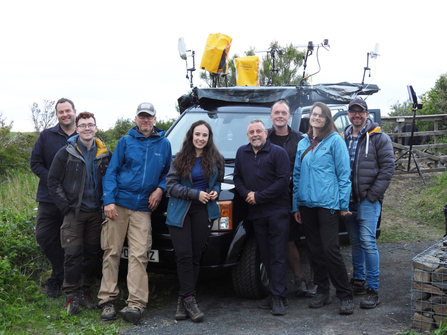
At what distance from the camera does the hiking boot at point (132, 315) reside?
4.43 metres

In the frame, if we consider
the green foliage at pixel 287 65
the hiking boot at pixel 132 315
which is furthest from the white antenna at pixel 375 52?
the green foliage at pixel 287 65

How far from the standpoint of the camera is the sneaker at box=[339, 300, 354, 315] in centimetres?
466

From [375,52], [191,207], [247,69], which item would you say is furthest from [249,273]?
[375,52]

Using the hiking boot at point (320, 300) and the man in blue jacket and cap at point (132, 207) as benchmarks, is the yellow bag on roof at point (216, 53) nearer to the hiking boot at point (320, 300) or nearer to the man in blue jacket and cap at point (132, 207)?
the man in blue jacket and cap at point (132, 207)

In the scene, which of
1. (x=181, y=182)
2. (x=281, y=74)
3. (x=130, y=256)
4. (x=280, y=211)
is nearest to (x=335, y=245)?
(x=280, y=211)

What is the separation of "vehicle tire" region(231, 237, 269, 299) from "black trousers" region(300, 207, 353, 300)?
1.80ft

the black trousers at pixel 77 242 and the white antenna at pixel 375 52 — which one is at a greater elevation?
the white antenna at pixel 375 52

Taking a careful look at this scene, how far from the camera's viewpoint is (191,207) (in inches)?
180

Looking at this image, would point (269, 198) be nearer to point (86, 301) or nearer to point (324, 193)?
point (324, 193)

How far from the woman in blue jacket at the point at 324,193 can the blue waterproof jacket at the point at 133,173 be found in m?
1.37

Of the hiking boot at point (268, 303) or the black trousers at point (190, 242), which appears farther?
the hiking boot at point (268, 303)

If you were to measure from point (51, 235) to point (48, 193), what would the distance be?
447 mm

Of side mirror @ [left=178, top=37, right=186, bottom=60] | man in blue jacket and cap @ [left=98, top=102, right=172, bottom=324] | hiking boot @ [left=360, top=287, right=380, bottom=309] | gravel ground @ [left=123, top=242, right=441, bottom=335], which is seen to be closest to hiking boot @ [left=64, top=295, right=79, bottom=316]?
man in blue jacket and cap @ [left=98, top=102, right=172, bottom=324]

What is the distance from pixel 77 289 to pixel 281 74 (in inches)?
493
